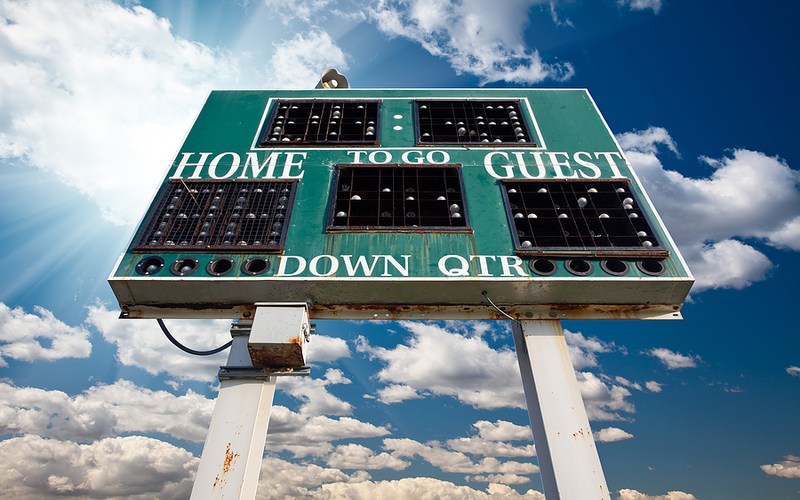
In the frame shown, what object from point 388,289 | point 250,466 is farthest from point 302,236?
point 250,466

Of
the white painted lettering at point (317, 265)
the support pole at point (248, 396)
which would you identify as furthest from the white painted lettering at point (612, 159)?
the support pole at point (248, 396)

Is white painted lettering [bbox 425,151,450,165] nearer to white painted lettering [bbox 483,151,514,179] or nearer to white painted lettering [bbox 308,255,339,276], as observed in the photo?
white painted lettering [bbox 483,151,514,179]

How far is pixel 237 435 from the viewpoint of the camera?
8.13m

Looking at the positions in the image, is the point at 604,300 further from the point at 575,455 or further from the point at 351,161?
the point at 351,161

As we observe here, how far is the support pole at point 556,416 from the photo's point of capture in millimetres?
7477

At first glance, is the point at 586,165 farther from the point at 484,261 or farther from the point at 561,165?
the point at 484,261

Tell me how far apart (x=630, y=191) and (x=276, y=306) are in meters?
8.27

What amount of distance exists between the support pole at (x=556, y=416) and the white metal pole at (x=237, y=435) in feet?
16.1

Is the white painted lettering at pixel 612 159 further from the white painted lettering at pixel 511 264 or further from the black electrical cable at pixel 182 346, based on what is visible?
the black electrical cable at pixel 182 346

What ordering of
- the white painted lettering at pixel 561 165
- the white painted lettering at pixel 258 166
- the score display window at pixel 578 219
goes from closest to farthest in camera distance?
the score display window at pixel 578 219
the white painted lettering at pixel 561 165
the white painted lettering at pixel 258 166

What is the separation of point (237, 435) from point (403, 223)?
17.2 ft

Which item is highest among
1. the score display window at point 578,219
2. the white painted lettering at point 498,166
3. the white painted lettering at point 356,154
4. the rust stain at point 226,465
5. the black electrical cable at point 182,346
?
the white painted lettering at point 356,154

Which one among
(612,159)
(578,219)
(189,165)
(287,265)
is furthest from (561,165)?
(189,165)

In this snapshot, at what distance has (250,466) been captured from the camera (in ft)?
26.3
